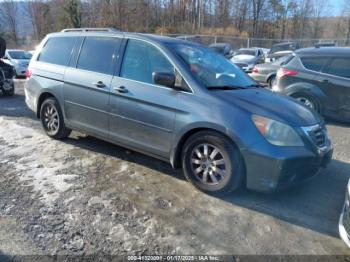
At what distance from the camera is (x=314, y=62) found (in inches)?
307

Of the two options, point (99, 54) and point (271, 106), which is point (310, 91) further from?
point (99, 54)

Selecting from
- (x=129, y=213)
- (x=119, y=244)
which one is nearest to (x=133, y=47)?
(x=129, y=213)

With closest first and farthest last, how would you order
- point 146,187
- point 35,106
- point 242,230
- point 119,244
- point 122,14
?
point 119,244 → point 242,230 → point 146,187 → point 35,106 → point 122,14

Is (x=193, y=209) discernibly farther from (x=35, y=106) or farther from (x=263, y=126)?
(x=35, y=106)

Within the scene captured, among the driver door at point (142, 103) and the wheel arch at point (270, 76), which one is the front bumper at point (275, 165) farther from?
the wheel arch at point (270, 76)

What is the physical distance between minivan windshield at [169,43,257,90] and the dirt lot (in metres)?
1.33

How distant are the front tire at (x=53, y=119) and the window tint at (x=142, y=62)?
5.23ft

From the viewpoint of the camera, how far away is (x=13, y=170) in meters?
4.42

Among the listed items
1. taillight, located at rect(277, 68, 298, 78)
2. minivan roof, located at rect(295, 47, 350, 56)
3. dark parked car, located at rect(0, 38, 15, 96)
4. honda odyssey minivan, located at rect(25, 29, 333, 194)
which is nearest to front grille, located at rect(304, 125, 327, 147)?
honda odyssey minivan, located at rect(25, 29, 333, 194)

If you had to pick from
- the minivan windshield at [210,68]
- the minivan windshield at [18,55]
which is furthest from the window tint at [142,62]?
the minivan windshield at [18,55]

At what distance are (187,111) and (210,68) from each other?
35.0 inches

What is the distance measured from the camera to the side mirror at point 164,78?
391 centimetres

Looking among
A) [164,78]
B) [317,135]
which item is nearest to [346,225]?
[317,135]

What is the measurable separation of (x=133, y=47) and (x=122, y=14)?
39.6 m
